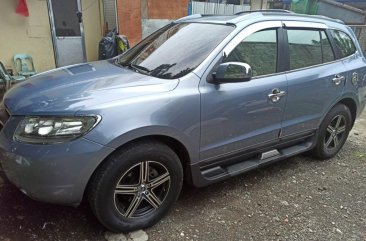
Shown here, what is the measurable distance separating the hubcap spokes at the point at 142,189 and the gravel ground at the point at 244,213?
22 cm

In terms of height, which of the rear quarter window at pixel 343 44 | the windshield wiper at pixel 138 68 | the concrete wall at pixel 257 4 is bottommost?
the windshield wiper at pixel 138 68

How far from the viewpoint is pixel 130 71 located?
3.11m

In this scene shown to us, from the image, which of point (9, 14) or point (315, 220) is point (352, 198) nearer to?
point (315, 220)

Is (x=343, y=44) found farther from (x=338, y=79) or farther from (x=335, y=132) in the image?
(x=335, y=132)

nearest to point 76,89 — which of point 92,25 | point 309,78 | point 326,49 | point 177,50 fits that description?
point 177,50

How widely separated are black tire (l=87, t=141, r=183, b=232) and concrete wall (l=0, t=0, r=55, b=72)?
6.11 m

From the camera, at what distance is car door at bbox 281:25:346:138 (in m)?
3.53

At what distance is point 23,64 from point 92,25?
1.92 meters

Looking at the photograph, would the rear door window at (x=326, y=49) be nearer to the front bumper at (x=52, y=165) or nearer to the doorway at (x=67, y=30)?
the front bumper at (x=52, y=165)

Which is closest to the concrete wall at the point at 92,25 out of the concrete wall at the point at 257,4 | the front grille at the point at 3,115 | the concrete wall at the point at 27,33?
the concrete wall at the point at 27,33

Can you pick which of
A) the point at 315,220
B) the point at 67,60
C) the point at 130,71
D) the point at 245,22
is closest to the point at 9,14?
the point at 67,60

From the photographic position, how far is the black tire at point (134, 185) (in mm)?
2467

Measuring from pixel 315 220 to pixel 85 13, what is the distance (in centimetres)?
707

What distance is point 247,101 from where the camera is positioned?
309 centimetres
